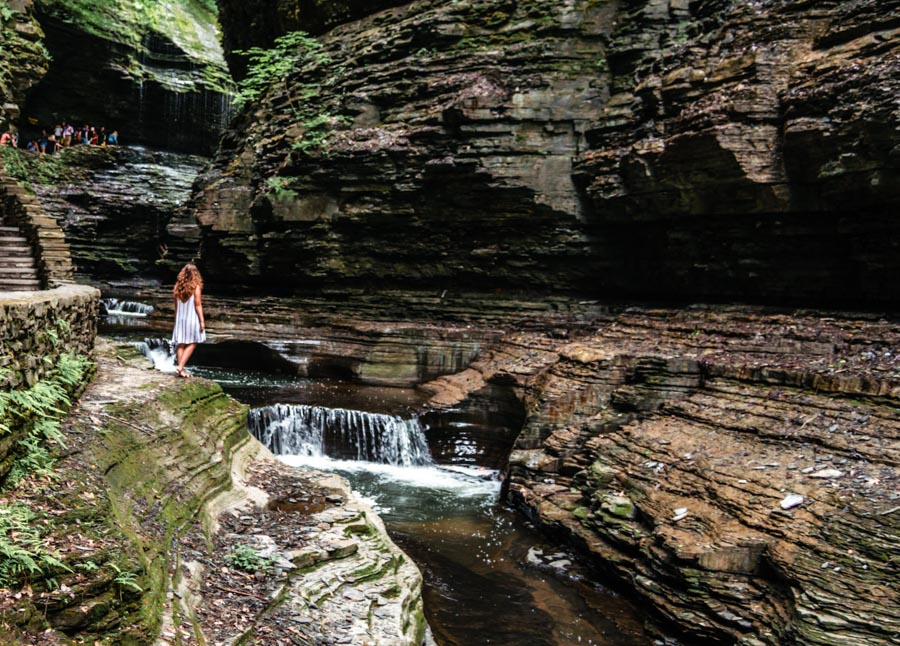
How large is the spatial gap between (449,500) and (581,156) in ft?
29.9

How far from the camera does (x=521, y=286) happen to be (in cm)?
1777

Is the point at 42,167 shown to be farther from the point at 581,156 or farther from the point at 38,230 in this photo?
the point at 581,156

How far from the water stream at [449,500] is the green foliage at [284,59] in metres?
10.00

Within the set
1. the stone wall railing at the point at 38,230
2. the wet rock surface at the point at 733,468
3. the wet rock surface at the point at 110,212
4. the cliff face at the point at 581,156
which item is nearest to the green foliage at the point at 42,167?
the wet rock surface at the point at 110,212

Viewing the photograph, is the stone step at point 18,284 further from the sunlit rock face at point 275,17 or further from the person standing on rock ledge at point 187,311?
the sunlit rock face at point 275,17

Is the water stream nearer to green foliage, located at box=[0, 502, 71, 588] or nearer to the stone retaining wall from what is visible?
green foliage, located at box=[0, 502, 71, 588]

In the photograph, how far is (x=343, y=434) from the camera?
13523mm

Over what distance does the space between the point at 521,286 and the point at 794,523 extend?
1106 centimetres

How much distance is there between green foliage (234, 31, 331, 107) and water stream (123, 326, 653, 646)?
9996 mm

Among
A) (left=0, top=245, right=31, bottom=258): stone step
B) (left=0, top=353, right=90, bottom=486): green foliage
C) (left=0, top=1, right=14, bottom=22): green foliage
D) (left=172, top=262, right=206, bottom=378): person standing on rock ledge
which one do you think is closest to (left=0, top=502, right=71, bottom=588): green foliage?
(left=0, top=353, right=90, bottom=486): green foliage

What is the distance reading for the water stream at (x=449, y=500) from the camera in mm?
7691

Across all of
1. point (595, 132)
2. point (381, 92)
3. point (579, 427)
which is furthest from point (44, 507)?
point (381, 92)

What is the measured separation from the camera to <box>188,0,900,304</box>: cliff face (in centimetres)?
1219

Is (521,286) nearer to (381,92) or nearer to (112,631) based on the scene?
(381,92)
